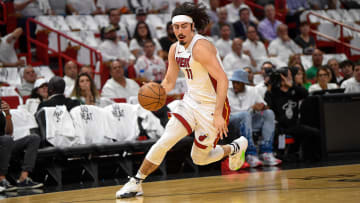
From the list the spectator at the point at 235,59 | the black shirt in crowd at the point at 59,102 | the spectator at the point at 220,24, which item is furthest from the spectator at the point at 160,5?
the black shirt in crowd at the point at 59,102

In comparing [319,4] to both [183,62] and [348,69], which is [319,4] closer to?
[348,69]

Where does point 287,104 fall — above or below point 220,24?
below

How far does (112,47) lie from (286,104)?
13.0 ft

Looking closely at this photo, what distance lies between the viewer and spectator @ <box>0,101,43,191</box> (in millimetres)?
7379

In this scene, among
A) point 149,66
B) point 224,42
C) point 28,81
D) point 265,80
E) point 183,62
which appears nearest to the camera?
point 183,62

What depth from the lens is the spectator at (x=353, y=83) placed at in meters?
10.2

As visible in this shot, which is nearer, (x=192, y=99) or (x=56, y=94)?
(x=192, y=99)

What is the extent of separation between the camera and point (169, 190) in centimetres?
607


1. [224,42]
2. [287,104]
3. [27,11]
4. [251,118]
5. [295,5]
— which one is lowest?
[251,118]

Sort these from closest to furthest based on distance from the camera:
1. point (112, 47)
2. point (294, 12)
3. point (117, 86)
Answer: point (117, 86) → point (112, 47) → point (294, 12)

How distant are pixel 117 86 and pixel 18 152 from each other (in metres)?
2.57

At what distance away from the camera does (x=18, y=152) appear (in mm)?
7816

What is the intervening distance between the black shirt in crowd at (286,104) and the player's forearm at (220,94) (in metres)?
4.20

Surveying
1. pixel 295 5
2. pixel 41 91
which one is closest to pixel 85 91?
pixel 41 91
